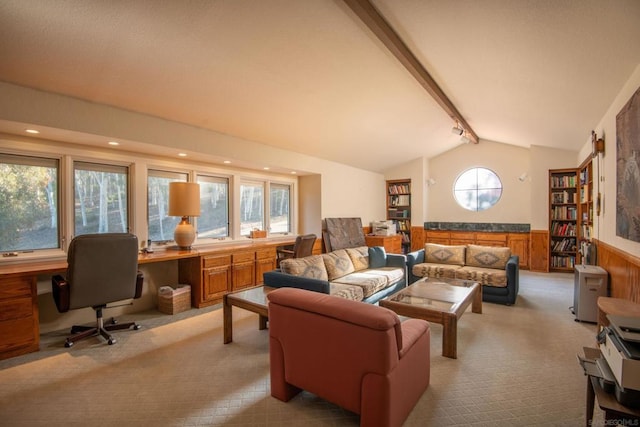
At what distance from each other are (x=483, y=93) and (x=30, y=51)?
14.6ft

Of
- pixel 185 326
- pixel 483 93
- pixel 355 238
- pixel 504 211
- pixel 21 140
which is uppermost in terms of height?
pixel 483 93

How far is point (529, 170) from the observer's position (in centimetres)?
650

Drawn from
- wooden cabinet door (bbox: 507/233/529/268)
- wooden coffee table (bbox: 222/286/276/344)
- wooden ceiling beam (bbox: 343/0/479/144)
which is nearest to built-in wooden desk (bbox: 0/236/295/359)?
wooden coffee table (bbox: 222/286/276/344)

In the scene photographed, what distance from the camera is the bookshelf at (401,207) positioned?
772cm

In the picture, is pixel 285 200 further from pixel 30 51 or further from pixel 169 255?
pixel 30 51

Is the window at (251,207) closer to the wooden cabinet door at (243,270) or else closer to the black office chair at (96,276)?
the wooden cabinet door at (243,270)

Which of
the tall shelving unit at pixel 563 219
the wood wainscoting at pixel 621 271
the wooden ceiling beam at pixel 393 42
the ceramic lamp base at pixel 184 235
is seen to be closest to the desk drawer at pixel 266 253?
the ceramic lamp base at pixel 184 235

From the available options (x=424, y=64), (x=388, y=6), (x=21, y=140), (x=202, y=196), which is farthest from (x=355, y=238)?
(x=21, y=140)

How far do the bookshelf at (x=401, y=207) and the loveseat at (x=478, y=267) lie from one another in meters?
2.78

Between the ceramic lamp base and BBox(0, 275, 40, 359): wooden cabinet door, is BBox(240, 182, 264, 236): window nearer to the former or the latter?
the ceramic lamp base

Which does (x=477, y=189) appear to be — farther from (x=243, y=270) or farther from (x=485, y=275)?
(x=243, y=270)

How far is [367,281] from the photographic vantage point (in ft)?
11.9

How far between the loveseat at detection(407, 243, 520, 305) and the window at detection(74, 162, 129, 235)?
4.00m

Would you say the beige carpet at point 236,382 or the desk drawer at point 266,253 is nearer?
the beige carpet at point 236,382
